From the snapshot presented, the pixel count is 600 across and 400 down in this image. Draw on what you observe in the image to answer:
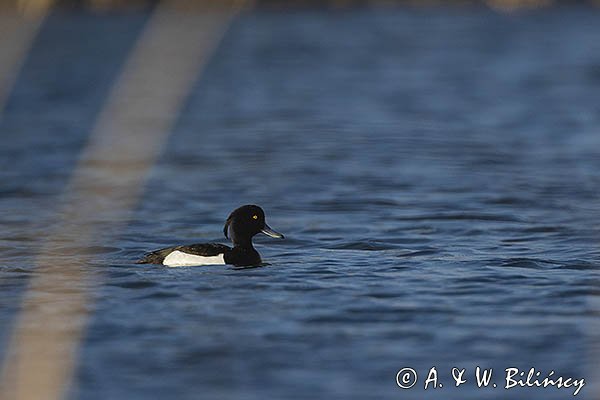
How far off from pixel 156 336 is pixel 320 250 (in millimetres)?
3214

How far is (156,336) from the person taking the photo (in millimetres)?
7508

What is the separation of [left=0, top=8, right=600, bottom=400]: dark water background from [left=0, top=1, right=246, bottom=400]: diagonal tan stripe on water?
0.18 metres

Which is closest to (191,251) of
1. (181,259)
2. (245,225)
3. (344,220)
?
(181,259)

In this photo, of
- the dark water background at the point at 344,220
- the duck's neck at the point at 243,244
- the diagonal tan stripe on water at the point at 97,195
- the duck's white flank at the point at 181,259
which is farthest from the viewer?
the duck's neck at the point at 243,244

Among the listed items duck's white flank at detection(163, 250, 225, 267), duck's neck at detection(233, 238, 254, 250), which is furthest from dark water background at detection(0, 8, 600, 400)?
duck's neck at detection(233, 238, 254, 250)

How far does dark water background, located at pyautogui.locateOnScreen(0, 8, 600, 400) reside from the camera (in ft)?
22.9

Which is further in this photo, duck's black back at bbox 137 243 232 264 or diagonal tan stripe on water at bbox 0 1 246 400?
duck's black back at bbox 137 243 232 264

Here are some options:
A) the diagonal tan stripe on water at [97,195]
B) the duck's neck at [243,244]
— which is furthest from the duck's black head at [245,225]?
the diagonal tan stripe on water at [97,195]

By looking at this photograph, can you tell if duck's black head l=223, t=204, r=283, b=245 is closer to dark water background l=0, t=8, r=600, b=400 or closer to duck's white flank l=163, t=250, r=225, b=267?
dark water background l=0, t=8, r=600, b=400

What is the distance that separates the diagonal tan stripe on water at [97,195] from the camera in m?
4.04

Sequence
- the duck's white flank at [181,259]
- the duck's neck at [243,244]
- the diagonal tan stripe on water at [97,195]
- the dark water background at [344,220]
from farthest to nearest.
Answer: the duck's neck at [243,244] → the duck's white flank at [181,259] → the dark water background at [344,220] → the diagonal tan stripe on water at [97,195]

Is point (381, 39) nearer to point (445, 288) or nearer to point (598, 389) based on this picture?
point (445, 288)

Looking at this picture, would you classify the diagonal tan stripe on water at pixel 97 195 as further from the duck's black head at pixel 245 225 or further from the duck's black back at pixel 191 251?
the duck's black head at pixel 245 225

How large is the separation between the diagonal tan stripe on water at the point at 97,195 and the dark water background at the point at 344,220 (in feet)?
0.60
